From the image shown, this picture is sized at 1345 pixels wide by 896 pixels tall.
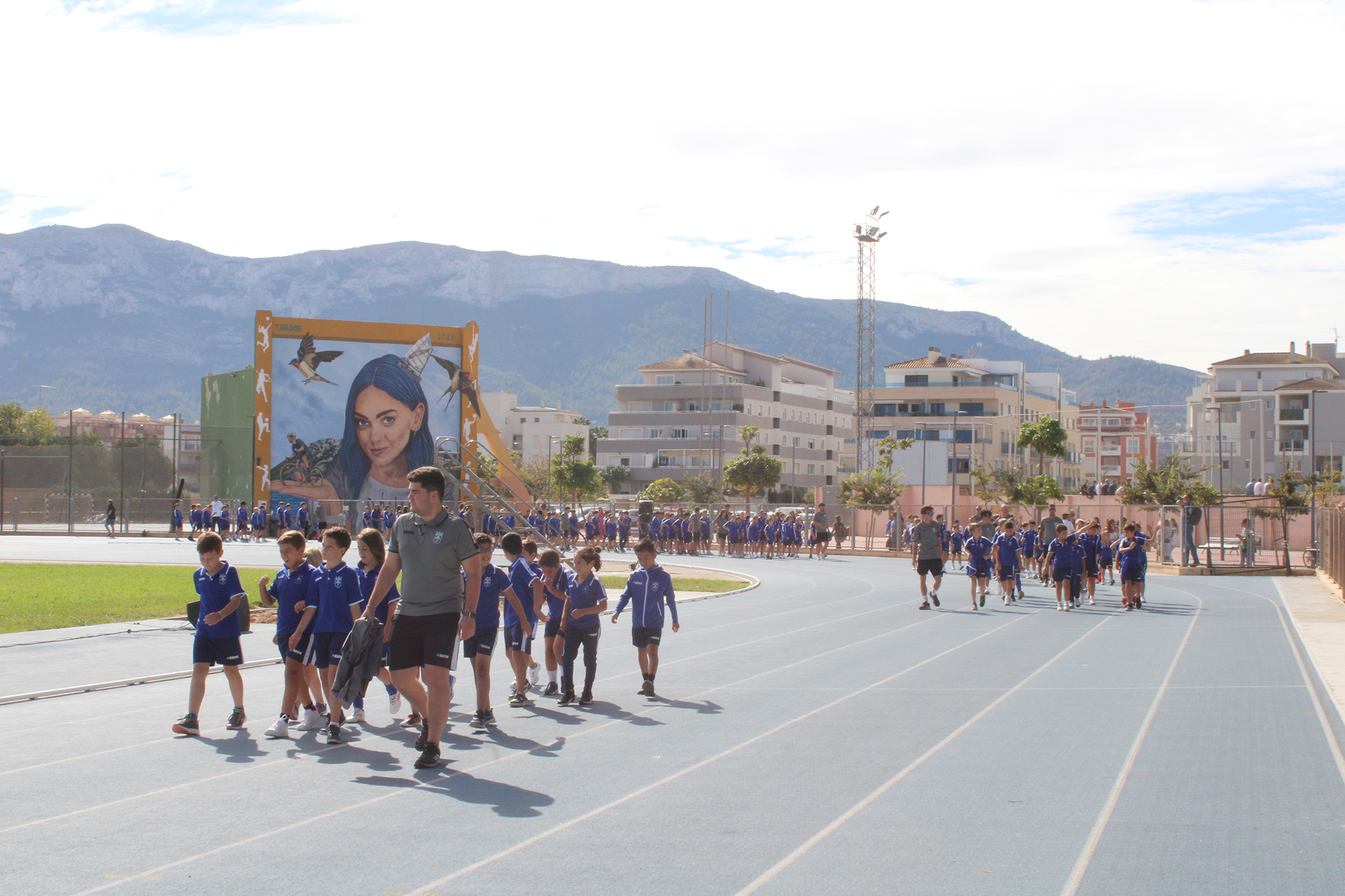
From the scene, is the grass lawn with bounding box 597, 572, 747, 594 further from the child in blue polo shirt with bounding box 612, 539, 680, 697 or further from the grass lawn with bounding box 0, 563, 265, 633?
the child in blue polo shirt with bounding box 612, 539, 680, 697

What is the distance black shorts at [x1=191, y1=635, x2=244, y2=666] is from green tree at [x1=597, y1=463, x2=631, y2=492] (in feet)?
328

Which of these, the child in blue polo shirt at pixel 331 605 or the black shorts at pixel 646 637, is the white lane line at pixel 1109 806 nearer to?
the black shorts at pixel 646 637

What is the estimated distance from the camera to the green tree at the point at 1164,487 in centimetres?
4569

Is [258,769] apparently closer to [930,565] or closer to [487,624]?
[487,624]

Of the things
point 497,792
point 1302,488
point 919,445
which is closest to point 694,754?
point 497,792

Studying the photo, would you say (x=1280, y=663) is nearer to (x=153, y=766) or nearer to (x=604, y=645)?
(x=604, y=645)

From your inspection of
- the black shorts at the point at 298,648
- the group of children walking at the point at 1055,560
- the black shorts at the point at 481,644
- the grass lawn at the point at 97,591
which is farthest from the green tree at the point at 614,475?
the black shorts at the point at 298,648

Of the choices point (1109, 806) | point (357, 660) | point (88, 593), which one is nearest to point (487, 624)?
point (357, 660)

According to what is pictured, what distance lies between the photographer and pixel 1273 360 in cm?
11769

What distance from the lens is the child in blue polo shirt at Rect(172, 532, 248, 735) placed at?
9156 millimetres

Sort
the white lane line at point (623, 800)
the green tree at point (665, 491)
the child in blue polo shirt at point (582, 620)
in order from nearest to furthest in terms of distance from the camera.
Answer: the white lane line at point (623, 800) < the child in blue polo shirt at point (582, 620) < the green tree at point (665, 491)

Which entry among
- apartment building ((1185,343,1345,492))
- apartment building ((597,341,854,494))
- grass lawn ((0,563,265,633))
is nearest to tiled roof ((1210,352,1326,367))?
apartment building ((1185,343,1345,492))

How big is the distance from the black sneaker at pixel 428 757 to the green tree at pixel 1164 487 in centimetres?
3992

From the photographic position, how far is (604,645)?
1576 centimetres
